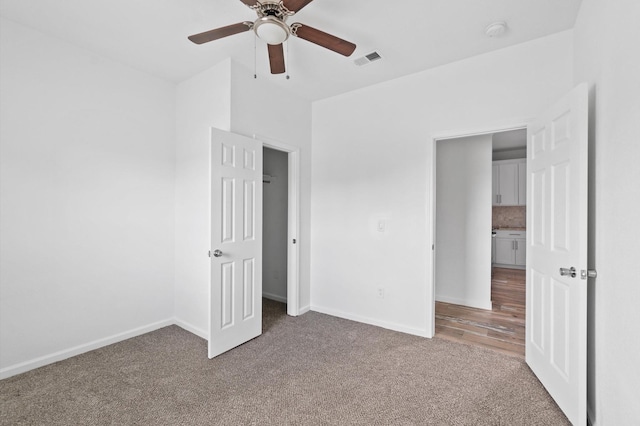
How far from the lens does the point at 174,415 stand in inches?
73.2

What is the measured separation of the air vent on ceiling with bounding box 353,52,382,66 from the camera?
2.76 meters

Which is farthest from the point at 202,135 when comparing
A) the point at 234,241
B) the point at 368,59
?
the point at 368,59

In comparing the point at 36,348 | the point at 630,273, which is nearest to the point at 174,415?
the point at 36,348

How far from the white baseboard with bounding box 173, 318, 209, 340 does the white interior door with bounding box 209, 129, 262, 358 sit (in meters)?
0.45

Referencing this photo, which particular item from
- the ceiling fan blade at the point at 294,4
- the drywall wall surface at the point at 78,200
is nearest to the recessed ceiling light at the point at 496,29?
the ceiling fan blade at the point at 294,4

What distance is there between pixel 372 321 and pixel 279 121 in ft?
8.62

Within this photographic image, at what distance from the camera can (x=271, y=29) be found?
1.77m

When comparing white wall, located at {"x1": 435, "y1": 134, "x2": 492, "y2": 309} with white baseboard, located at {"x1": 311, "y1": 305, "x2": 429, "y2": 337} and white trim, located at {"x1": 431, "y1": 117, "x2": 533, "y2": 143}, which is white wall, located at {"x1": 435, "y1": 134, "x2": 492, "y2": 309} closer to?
white trim, located at {"x1": 431, "y1": 117, "x2": 533, "y2": 143}

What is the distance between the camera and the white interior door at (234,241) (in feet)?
8.65

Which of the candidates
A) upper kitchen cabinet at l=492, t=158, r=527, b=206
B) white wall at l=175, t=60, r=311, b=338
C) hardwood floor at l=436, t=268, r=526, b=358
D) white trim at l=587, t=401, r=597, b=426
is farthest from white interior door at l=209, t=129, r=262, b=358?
upper kitchen cabinet at l=492, t=158, r=527, b=206

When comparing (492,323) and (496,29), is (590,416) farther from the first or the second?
(496,29)

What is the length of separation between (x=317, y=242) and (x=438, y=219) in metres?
1.90

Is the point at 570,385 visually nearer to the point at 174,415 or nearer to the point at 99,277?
the point at 174,415

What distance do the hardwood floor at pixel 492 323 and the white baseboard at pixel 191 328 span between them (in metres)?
2.49
